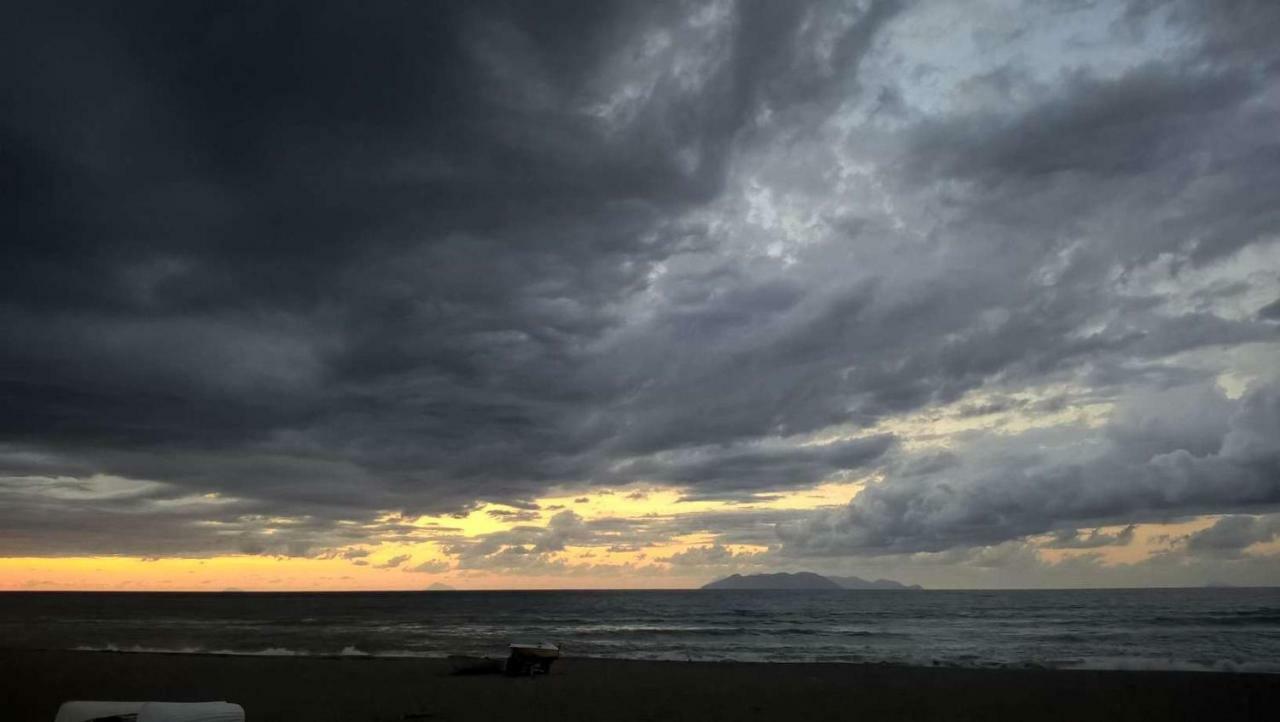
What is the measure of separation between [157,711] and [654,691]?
12.7 meters

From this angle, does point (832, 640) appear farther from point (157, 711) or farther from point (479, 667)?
point (157, 711)

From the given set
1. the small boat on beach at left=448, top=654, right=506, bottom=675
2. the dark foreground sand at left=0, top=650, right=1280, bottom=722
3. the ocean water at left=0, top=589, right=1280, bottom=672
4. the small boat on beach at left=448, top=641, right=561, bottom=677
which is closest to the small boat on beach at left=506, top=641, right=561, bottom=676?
the small boat on beach at left=448, top=641, right=561, bottom=677

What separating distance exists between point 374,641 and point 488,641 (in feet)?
22.0

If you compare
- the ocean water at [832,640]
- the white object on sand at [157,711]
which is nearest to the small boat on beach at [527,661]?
the ocean water at [832,640]

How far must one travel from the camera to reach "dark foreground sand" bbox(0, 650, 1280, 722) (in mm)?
17047

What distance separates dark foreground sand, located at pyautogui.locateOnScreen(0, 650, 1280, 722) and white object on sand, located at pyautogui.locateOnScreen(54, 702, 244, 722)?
5166 millimetres

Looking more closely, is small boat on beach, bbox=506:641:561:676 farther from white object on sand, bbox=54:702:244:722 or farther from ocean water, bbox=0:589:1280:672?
white object on sand, bbox=54:702:244:722

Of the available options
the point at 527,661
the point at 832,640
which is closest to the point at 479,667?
the point at 527,661

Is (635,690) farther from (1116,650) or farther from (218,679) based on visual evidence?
(1116,650)

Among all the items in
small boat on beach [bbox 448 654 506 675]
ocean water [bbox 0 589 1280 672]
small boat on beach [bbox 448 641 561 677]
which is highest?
small boat on beach [bbox 448 641 561 677]

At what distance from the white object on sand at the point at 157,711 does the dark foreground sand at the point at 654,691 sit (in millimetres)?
5166

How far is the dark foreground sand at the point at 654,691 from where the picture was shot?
55.9 feet

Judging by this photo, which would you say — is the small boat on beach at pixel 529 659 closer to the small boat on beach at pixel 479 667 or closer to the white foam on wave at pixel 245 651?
the small boat on beach at pixel 479 667

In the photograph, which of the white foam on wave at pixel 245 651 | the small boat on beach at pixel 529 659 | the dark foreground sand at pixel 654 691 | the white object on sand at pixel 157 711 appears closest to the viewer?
the white object on sand at pixel 157 711
